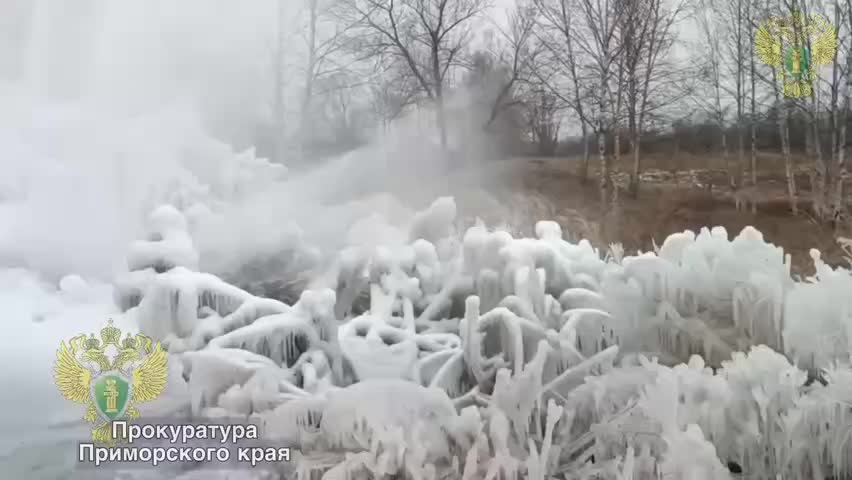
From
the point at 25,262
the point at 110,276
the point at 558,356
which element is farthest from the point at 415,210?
the point at 25,262

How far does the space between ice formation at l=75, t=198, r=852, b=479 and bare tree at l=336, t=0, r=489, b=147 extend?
1.53 feet

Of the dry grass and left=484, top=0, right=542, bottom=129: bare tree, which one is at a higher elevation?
left=484, top=0, right=542, bottom=129: bare tree

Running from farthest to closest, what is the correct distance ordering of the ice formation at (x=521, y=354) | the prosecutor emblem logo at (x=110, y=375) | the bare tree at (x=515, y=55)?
the bare tree at (x=515, y=55), the prosecutor emblem logo at (x=110, y=375), the ice formation at (x=521, y=354)

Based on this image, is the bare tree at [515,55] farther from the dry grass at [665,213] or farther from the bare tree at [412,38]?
the dry grass at [665,213]

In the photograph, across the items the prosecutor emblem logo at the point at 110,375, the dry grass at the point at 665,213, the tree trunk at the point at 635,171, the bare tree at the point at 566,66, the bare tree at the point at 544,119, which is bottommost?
the prosecutor emblem logo at the point at 110,375

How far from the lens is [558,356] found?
7.13 ft

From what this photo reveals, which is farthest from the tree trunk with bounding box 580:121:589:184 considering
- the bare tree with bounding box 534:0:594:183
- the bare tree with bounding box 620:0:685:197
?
the bare tree with bounding box 620:0:685:197

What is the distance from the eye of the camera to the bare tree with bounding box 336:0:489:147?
2.32m

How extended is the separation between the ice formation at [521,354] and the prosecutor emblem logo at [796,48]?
0.55 meters

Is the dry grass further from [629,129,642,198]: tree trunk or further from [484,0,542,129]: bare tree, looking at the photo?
[484,0,542,129]: bare tree

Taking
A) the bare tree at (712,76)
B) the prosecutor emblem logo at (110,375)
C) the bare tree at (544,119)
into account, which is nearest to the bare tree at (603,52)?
the bare tree at (544,119)

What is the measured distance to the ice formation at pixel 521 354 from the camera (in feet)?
6.70

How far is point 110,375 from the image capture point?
7.25ft

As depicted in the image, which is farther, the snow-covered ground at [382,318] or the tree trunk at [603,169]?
the tree trunk at [603,169]
